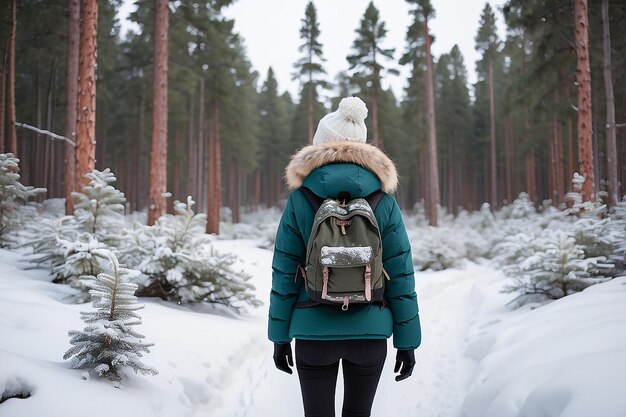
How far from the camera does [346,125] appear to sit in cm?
272

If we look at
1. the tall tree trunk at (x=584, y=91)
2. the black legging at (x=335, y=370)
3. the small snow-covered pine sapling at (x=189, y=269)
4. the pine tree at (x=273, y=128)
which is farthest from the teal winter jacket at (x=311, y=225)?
the pine tree at (x=273, y=128)

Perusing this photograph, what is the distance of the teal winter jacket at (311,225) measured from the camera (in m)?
2.35

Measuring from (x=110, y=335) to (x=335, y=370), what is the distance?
193cm

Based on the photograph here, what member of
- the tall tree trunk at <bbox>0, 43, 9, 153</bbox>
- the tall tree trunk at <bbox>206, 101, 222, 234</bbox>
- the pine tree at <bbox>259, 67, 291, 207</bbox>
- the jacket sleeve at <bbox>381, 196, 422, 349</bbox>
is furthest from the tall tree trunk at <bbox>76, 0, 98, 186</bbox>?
the pine tree at <bbox>259, 67, 291, 207</bbox>

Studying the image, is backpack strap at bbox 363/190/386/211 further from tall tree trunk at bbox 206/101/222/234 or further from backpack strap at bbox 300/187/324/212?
tall tree trunk at bbox 206/101/222/234

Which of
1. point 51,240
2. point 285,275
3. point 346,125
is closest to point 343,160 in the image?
point 346,125

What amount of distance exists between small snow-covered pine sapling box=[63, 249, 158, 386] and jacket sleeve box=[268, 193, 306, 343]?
1499 mm

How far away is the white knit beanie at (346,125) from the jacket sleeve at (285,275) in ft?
1.98

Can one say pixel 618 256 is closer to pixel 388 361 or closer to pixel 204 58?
pixel 388 361

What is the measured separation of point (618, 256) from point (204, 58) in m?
22.6

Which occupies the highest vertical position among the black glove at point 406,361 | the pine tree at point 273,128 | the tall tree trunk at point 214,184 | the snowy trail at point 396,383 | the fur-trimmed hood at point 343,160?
the pine tree at point 273,128

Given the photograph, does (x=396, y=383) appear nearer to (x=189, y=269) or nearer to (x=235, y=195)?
(x=189, y=269)

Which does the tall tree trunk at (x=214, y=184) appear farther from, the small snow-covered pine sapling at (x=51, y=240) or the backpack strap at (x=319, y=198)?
the backpack strap at (x=319, y=198)

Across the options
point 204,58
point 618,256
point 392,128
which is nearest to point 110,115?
point 204,58
